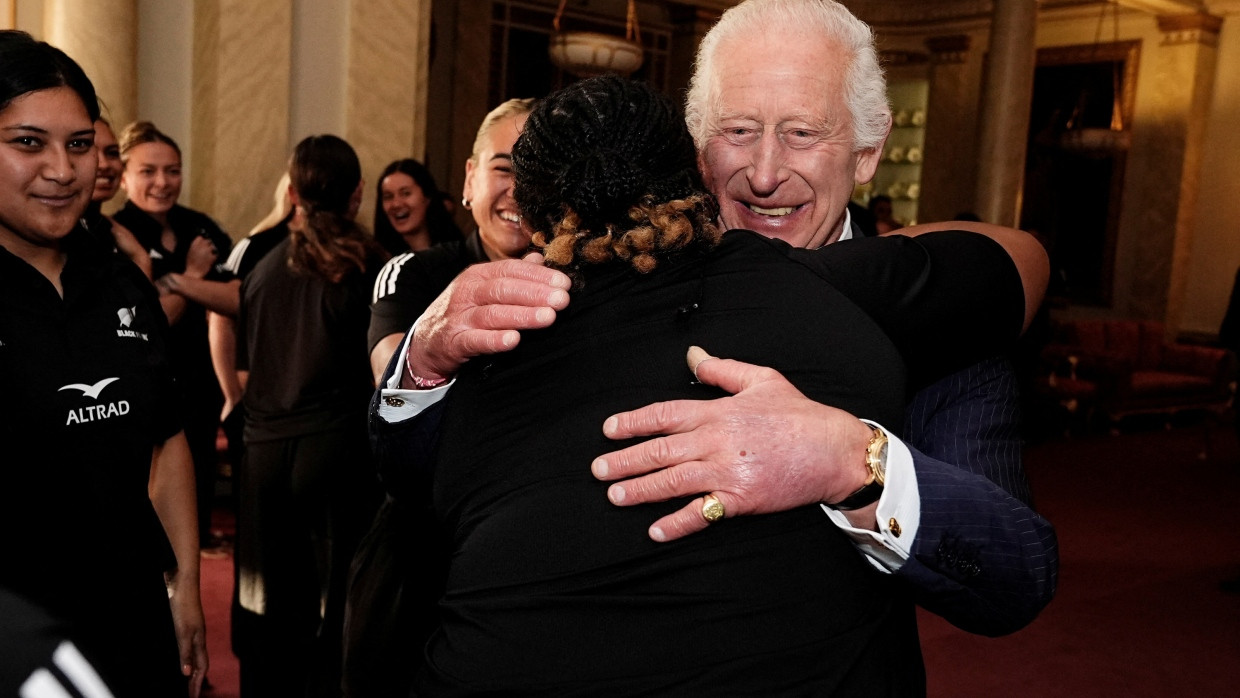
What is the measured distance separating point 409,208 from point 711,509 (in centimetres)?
371

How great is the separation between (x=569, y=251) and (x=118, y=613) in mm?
1166

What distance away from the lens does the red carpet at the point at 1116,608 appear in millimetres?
4250

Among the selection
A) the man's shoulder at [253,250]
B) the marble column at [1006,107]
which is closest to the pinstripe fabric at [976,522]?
the man's shoulder at [253,250]

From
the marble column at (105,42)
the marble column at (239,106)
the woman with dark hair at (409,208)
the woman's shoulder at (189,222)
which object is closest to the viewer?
the woman with dark hair at (409,208)

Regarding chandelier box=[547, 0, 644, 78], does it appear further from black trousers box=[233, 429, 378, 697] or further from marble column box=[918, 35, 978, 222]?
marble column box=[918, 35, 978, 222]

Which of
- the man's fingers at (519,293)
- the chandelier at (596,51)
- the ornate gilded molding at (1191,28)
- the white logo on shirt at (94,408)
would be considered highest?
the ornate gilded molding at (1191,28)

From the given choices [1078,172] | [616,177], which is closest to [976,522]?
[616,177]

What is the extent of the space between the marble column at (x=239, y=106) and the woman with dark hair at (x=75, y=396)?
3617mm

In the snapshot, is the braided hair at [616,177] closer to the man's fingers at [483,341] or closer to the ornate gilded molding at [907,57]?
the man's fingers at [483,341]

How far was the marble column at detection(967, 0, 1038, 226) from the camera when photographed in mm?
10469

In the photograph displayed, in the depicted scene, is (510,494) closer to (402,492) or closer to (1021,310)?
(402,492)

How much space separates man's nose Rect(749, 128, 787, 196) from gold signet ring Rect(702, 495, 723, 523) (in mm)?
752

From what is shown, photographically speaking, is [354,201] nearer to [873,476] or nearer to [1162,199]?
[873,476]

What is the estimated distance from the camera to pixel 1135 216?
1332 cm
